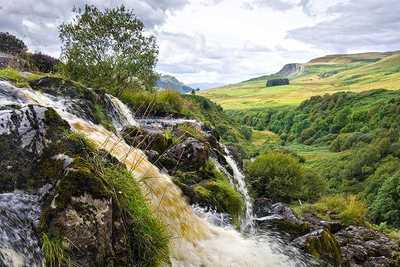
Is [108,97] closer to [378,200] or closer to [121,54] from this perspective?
[121,54]

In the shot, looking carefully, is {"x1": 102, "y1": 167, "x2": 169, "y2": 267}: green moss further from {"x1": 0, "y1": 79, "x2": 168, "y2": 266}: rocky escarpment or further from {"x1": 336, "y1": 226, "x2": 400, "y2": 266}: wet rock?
{"x1": 336, "y1": 226, "x2": 400, "y2": 266}: wet rock

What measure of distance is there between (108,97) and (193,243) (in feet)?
39.7

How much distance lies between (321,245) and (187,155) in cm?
563

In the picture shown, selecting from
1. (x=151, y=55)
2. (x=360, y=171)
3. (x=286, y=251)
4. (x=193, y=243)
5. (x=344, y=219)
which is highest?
Answer: (x=151, y=55)

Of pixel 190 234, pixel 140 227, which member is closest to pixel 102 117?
pixel 190 234

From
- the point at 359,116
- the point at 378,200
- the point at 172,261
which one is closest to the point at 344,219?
the point at 172,261

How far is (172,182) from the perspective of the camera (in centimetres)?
1354

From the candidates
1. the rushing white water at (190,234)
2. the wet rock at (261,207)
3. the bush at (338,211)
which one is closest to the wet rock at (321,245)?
the rushing white water at (190,234)

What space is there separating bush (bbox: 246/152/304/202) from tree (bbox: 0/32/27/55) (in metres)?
19.1

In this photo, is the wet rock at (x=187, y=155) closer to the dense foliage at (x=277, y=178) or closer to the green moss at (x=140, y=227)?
the green moss at (x=140, y=227)

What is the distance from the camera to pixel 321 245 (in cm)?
1459

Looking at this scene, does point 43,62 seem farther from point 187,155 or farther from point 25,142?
point 25,142

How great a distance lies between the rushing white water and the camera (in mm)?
10523

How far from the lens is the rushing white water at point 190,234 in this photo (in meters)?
10.5
